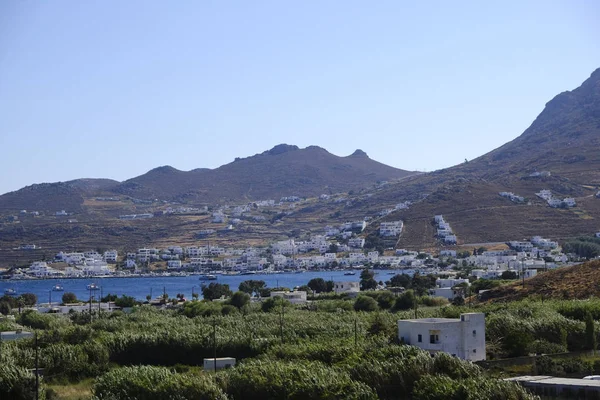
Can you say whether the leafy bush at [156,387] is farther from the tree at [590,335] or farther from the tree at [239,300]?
the tree at [239,300]

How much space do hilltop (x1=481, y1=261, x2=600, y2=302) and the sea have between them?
47473mm

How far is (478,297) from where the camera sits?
55.7 meters

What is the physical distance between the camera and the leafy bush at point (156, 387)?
25875 mm

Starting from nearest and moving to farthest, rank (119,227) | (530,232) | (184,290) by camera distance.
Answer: (184,290) < (530,232) < (119,227)

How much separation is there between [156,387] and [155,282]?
3960 inches

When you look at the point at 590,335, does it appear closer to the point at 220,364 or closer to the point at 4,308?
the point at 220,364

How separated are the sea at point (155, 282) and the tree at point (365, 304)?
44.6m

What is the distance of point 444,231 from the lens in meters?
130

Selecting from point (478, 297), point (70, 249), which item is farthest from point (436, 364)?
point (70, 249)

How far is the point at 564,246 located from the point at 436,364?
88.3m

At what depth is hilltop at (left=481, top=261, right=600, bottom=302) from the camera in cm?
4950

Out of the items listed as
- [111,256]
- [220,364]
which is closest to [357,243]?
[111,256]

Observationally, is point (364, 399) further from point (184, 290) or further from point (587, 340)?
point (184, 290)

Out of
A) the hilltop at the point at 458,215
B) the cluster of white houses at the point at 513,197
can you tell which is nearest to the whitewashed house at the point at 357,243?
the hilltop at the point at 458,215
